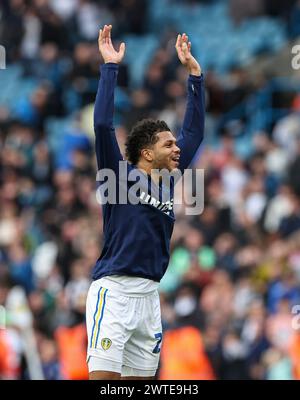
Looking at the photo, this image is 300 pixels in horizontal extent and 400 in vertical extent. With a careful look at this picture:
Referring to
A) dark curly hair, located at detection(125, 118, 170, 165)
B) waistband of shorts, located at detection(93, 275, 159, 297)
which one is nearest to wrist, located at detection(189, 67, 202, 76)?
dark curly hair, located at detection(125, 118, 170, 165)

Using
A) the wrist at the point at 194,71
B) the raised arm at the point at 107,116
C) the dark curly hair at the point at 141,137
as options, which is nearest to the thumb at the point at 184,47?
the wrist at the point at 194,71

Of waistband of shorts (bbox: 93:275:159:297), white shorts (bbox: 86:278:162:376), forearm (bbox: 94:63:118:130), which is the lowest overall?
white shorts (bbox: 86:278:162:376)

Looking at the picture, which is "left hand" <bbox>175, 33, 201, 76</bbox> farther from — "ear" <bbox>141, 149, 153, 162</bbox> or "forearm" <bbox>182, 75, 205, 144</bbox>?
Answer: "ear" <bbox>141, 149, 153, 162</bbox>

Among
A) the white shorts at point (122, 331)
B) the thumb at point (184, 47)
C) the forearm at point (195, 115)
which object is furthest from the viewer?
the forearm at point (195, 115)

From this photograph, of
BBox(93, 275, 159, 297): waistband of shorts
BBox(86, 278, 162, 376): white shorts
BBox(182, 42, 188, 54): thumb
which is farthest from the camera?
BBox(182, 42, 188, 54): thumb

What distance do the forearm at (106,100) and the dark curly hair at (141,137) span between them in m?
0.49

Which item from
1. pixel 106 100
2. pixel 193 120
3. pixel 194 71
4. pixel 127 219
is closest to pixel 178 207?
pixel 193 120

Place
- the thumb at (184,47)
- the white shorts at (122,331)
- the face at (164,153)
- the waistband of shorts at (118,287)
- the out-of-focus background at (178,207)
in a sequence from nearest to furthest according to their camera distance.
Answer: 1. the white shorts at (122,331)
2. the waistband of shorts at (118,287)
3. the face at (164,153)
4. the thumb at (184,47)
5. the out-of-focus background at (178,207)

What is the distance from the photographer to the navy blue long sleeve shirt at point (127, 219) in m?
8.25

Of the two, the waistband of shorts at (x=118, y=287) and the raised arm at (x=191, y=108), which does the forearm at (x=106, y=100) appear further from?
the waistband of shorts at (x=118, y=287)

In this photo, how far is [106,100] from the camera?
823 centimetres

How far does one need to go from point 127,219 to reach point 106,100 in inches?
32.4

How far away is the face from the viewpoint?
862 cm

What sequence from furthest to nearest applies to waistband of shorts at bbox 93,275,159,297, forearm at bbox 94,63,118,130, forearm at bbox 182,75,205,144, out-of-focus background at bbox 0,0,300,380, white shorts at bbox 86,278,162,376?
1. out-of-focus background at bbox 0,0,300,380
2. forearm at bbox 182,75,205,144
3. waistband of shorts at bbox 93,275,159,297
4. white shorts at bbox 86,278,162,376
5. forearm at bbox 94,63,118,130
